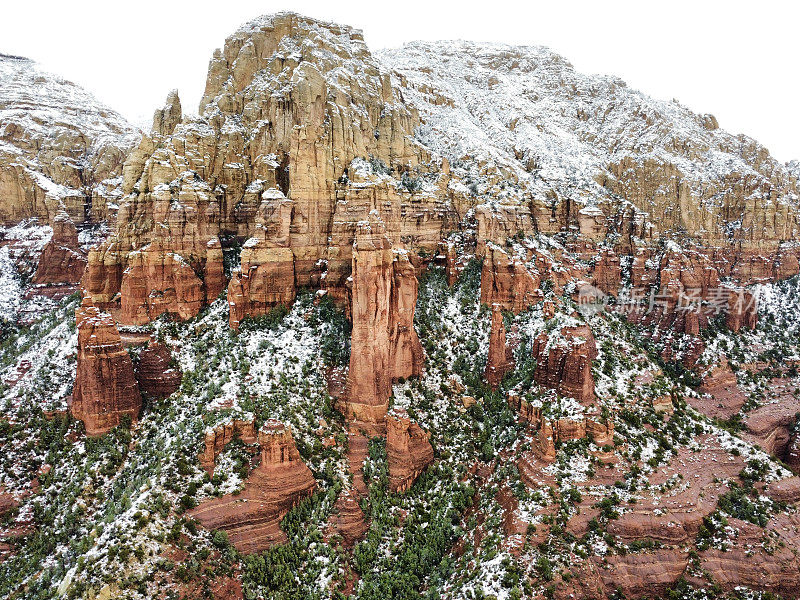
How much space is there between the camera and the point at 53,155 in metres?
102

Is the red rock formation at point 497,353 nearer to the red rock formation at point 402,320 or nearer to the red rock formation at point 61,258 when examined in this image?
the red rock formation at point 402,320

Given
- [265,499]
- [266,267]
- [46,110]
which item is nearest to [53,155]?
[46,110]

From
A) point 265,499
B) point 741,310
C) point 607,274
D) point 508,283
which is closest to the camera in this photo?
point 265,499

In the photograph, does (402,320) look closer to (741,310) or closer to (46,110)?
(741,310)

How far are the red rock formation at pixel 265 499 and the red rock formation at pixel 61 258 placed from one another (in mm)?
61909

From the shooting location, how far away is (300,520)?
166ft

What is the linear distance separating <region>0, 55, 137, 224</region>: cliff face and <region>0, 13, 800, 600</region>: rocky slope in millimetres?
9352

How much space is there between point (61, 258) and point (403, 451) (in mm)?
73903

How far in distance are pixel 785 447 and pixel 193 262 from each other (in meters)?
99.1

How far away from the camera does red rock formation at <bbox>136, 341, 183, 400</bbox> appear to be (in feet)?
200

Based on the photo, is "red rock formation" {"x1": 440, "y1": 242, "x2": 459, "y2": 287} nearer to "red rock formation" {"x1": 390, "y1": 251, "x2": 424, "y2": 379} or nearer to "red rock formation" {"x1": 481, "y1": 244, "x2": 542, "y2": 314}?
"red rock formation" {"x1": 481, "y1": 244, "x2": 542, "y2": 314}

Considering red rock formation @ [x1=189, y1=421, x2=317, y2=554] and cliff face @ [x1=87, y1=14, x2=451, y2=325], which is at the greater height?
cliff face @ [x1=87, y1=14, x2=451, y2=325]

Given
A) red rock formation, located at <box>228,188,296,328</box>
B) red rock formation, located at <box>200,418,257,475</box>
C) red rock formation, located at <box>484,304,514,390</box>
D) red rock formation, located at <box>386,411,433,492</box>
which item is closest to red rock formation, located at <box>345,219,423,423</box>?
red rock formation, located at <box>386,411,433,492</box>

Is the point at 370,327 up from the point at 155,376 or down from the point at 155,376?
up
